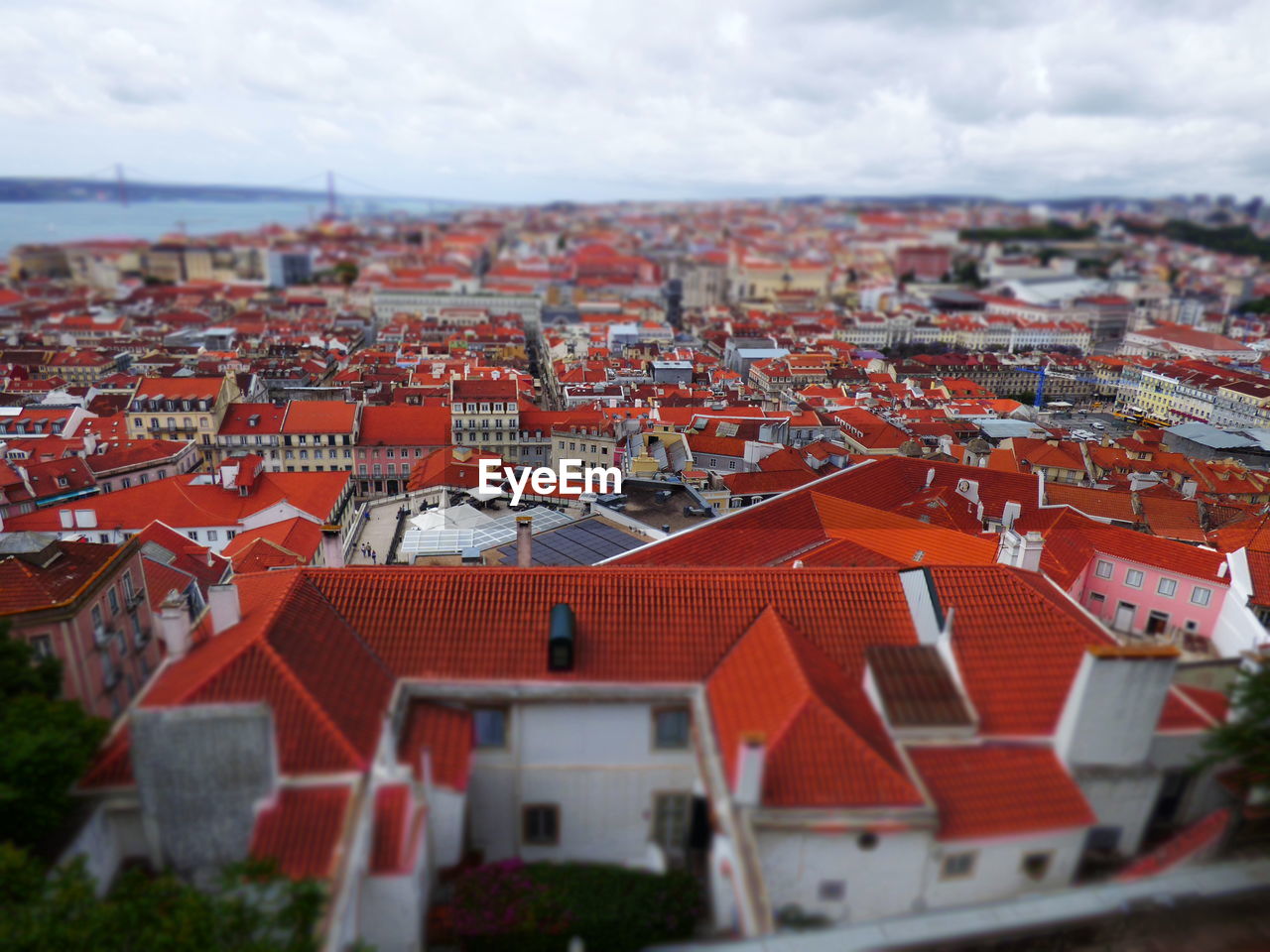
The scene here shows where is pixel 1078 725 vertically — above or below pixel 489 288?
above

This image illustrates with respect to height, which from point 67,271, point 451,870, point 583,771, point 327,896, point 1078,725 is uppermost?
point 1078,725

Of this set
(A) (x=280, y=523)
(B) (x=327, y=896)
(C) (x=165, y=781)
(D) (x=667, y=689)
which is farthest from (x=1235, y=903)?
(A) (x=280, y=523)

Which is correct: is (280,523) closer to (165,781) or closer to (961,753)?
(165,781)

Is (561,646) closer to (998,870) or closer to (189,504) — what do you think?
(998,870)

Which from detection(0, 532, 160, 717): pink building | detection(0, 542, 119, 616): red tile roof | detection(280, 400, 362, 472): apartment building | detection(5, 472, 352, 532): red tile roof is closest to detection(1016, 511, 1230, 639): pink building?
detection(0, 532, 160, 717): pink building

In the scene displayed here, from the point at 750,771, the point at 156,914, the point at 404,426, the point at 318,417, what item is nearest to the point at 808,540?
the point at 750,771

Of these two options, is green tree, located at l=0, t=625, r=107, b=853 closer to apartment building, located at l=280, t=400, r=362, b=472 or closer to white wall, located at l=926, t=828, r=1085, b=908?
white wall, located at l=926, t=828, r=1085, b=908
